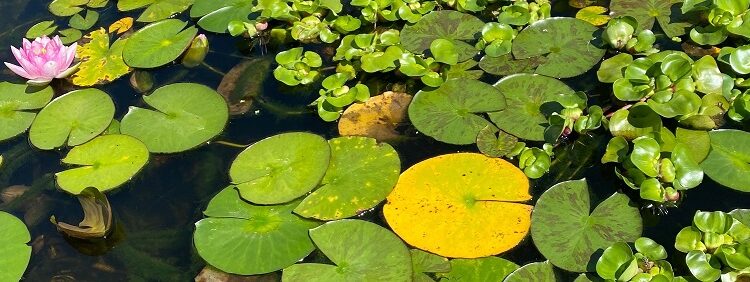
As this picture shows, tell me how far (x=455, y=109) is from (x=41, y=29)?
279 centimetres

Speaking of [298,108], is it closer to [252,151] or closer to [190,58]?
[252,151]

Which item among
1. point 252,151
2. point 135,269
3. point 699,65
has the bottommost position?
point 135,269

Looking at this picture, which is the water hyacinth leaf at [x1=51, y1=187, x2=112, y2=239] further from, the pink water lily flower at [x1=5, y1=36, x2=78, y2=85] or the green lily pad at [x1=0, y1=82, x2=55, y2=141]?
the pink water lily flower at [x1=5, y1=36, x2=78, y2=85]

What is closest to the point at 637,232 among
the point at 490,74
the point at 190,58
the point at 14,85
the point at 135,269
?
the point at 490,74

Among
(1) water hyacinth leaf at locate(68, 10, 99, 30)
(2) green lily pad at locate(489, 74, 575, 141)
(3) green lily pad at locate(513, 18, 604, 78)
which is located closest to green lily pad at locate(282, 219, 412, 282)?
(2) green lily pad at locate(489, 74, 575, 141)

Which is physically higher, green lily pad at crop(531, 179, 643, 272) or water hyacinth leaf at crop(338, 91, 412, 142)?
green lily pad at crop(531, 179, 643, 272)

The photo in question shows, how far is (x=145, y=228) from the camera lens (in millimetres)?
2941

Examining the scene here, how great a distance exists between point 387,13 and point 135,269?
2.02 m

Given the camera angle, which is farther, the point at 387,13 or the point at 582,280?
the point at 387,13

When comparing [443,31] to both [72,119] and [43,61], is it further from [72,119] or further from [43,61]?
[43,61]

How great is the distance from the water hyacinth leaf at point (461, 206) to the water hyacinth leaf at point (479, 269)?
0.10ft

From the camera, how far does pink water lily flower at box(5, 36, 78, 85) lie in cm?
354

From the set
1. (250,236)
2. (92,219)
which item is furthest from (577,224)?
(92,219)

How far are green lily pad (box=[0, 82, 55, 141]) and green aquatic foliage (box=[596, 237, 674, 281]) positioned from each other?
297 cm
